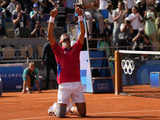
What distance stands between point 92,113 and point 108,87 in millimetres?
6540

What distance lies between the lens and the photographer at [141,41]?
22.1 meters

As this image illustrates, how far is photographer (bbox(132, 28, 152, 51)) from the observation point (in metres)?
22.1

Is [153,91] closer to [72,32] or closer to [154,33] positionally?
[72,32]

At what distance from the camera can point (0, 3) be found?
23734mm

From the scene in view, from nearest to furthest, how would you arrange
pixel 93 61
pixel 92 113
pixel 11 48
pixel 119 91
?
pixel 92 113 → pixel 119 91 → pixel 93 61 → pixel 11 48

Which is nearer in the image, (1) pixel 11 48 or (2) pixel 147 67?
(2) pixel 147 67

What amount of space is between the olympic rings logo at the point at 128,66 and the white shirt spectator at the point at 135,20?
543cm

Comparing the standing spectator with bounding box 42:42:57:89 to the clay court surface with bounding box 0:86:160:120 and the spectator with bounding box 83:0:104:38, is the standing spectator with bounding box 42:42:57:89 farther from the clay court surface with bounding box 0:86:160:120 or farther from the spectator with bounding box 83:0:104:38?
the clay court surface with bounding box 0:86:160:120

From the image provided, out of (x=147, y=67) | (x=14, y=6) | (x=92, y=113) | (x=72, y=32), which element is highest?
(x=14, y=6)

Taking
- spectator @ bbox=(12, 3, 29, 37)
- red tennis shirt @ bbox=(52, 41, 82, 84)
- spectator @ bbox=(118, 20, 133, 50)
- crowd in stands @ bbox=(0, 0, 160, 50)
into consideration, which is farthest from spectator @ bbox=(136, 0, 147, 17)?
red tennis shirt @ bbox=(52, 41, 82, 84)

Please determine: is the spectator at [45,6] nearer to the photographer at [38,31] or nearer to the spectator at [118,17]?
the photographer at [38,31]

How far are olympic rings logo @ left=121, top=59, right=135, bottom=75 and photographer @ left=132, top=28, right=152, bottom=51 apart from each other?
4.31 meters

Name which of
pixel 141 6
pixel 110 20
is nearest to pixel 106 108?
pixel 110 20

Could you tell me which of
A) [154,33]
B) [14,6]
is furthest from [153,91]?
[14,6]
